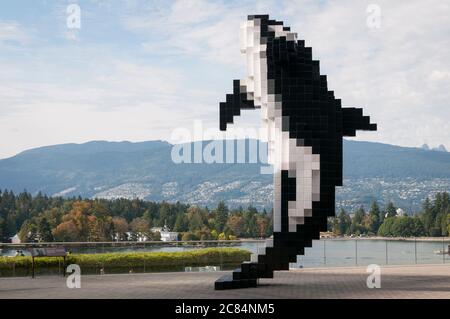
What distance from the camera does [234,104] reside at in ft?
67.4

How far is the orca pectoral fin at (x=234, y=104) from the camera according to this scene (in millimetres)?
20438

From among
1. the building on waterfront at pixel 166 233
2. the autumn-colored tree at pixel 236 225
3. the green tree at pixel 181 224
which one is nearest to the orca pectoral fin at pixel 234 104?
the building on waterfront at pixel 166 233

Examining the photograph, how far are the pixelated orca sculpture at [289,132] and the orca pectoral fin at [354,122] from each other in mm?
460

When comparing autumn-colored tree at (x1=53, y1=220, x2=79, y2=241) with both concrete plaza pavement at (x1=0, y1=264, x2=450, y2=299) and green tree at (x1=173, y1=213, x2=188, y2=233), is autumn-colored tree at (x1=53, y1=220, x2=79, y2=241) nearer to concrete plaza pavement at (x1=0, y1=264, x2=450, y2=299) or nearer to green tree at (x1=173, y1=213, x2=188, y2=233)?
green tree at (x1=173, y1=213, x2=188, y2=233)

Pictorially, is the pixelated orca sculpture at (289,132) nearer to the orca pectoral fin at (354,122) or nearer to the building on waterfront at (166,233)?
the orca pectoral fin at (354,122)

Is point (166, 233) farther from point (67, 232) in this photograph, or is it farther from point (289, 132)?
point (289, 132)

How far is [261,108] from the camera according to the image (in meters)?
20.3

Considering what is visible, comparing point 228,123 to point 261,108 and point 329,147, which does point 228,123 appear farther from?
point 329,147

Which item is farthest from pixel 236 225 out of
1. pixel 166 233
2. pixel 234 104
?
pixel 234 104

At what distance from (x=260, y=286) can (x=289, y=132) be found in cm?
452

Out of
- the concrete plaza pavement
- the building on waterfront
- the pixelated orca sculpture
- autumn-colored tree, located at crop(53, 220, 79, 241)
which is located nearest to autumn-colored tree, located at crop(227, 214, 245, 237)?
the building on waterfront

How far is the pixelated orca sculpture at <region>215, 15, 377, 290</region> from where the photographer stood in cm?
1961
